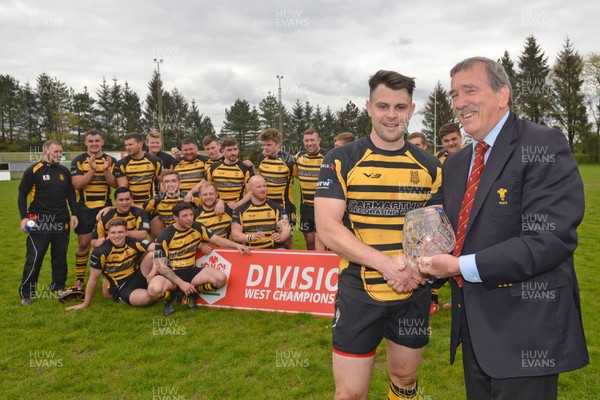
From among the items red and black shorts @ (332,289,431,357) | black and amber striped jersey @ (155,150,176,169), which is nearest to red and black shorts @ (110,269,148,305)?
black and amber striped jersey @ (155,150,176,169)

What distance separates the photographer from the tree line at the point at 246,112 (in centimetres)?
5291

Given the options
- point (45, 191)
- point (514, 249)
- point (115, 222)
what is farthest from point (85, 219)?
point (514, 249)

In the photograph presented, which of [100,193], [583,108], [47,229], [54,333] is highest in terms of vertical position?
[583,108]

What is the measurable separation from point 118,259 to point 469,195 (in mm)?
6135

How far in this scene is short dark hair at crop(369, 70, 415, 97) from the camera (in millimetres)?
2760

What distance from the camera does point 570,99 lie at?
52.1 metres

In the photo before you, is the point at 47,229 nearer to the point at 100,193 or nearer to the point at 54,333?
the point at 100,193

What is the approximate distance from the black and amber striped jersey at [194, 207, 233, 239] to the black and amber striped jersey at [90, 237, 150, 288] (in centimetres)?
100

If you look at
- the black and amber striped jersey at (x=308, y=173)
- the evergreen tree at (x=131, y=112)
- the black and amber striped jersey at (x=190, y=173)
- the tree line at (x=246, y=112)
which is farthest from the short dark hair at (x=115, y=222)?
the evergreen tree at (x=131, y=112)

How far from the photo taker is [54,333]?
5.88 meters

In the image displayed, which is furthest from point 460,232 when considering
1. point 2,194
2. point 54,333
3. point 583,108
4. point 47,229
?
point 583,108

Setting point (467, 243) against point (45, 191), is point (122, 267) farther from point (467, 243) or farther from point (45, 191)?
point (467, 243)

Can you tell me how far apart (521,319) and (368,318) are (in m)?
1.02

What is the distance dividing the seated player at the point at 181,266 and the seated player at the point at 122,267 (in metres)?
0.39
